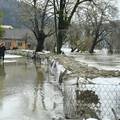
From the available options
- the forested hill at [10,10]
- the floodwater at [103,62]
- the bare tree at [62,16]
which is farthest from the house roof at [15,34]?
the floodwater at [103,62]

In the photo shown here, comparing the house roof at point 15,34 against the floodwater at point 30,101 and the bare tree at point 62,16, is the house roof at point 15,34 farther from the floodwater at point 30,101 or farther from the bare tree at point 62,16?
the floodwater at point 30,101

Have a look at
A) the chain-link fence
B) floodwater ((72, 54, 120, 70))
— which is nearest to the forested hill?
floodwater ((72, 54, 120, 70))

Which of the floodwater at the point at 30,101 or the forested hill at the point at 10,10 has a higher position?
the forested hill at the point at 10,10

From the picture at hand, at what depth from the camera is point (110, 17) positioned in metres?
59.1

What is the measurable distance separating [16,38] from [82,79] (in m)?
123

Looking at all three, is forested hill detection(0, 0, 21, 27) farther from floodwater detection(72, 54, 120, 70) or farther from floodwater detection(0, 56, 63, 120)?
floodwater detection(0, 56, 63, 120)

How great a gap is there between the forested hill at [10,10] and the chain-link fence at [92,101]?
48105 millimetres

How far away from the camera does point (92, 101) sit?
9750mm

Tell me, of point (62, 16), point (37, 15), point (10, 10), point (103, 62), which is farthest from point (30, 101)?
point (10, 10)

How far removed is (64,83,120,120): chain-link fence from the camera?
925cm

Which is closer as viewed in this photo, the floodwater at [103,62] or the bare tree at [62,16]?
the floodwater at [103,62]

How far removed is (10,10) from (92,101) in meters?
79.4

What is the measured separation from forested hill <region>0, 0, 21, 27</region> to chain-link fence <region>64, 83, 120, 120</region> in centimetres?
4810

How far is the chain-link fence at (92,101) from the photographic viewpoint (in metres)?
9.25
